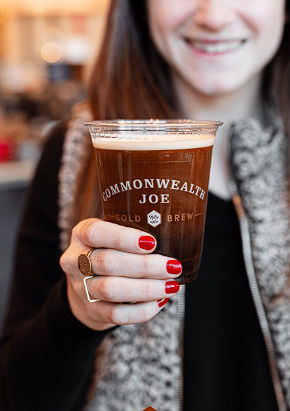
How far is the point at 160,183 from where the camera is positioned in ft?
2.00

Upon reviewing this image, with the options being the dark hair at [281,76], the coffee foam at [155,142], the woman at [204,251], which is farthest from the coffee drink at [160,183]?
the dark hair at [281,76]

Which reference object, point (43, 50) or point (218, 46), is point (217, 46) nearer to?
point (218, 46)

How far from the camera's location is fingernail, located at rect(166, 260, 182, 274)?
0.63 metres

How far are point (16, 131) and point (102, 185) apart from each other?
329cm

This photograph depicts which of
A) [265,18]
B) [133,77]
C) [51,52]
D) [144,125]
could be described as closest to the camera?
[144,125]

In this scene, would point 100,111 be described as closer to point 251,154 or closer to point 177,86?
point 177,86

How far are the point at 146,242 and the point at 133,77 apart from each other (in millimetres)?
750

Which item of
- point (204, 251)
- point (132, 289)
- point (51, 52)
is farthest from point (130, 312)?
point (51, 52)

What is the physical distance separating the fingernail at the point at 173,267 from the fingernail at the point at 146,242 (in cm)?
4

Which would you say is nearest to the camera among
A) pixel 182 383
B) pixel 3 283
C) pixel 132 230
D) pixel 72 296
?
pixel 132 230

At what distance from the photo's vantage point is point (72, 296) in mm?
787

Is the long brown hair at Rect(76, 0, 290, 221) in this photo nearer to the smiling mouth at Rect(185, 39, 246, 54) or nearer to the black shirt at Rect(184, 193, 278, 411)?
the smiling mouth at Rect(185, 39, 246, 54)

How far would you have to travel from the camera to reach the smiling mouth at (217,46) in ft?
3.44

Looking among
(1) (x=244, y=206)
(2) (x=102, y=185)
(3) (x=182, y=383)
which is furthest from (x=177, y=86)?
(3) (x=182, y=383)
